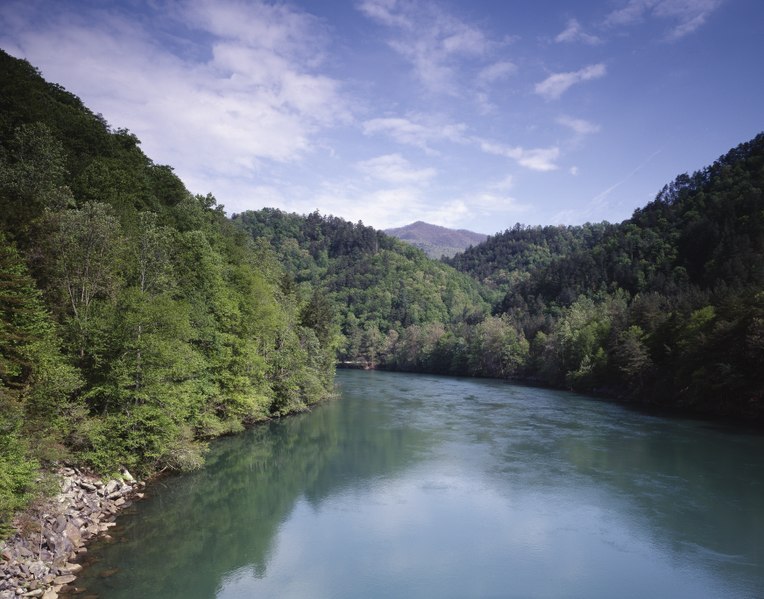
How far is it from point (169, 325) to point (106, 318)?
2.66m

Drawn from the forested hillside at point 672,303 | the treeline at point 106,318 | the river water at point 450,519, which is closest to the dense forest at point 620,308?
the forested hillside at point 672,303

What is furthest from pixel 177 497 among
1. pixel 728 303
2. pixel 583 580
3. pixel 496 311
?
pixel 496 311

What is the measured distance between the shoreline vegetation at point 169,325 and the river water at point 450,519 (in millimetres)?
3619

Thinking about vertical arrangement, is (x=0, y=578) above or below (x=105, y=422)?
below

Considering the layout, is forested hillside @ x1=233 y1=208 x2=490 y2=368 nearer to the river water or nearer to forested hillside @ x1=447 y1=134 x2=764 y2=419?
forested hillside @ x1=447 y1=134 x2=764 y2=419

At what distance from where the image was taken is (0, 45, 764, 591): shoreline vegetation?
18.5 meters

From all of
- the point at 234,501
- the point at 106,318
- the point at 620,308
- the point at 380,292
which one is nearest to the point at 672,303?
the point at 620,308

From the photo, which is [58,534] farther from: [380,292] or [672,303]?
[380,292]

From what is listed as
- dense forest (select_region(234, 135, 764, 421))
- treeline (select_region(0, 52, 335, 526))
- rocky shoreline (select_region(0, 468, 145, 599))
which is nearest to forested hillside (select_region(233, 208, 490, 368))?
dense forest (select_region(234, 135, 764, 421))

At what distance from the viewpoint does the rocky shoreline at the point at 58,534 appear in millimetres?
13555

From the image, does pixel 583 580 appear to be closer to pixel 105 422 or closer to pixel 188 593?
pixel 188 593

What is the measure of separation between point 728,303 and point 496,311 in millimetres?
97988

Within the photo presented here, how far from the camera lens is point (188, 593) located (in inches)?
614

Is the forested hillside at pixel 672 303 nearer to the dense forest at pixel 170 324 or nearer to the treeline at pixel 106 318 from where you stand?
the dense forest at pixel 170 324
